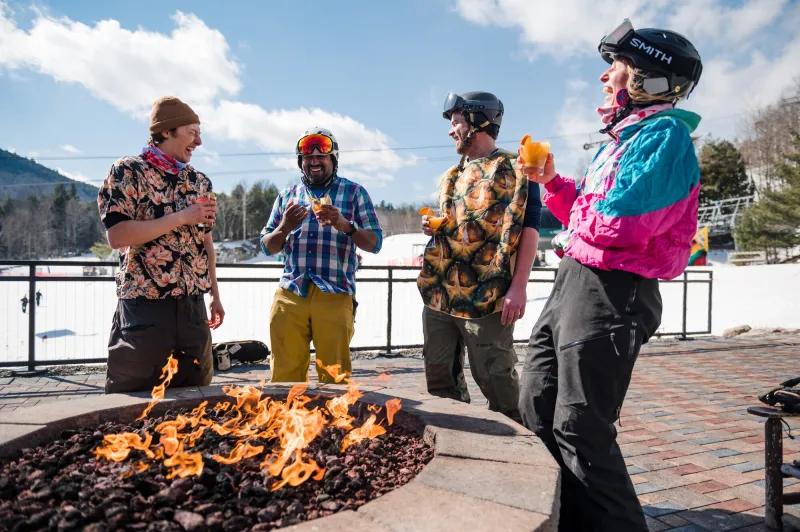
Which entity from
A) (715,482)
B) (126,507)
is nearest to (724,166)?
(715,482)

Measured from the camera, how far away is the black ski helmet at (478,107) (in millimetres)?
2832

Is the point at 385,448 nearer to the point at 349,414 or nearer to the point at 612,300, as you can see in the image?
the point at 349,414

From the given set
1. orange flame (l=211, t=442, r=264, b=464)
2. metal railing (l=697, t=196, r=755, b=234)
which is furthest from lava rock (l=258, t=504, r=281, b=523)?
metal railing (l=697, t=196, r=755, b=234)

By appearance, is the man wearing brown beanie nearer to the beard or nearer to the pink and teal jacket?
the beard

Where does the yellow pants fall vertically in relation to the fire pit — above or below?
above

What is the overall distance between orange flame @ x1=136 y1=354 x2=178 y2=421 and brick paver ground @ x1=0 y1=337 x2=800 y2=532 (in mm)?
2195

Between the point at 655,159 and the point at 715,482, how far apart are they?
226 centimetres

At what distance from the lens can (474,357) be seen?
268 cm

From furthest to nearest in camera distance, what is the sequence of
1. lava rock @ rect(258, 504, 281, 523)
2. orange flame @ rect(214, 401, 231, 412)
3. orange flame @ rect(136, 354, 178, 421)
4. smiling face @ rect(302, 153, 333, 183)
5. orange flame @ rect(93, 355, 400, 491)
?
smiling face @ rect(302, 153, 333, 183) → orange flame @ rect(214, 401, 231, 412) → orange flame @ rect(136, 354, 178, 421) → orange flame @ rect(93, 355, 400, 491) → lava rock @ rect(258, 504, 281, 523)

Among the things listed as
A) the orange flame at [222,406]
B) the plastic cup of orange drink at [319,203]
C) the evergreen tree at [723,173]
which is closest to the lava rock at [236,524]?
the orange flame at [222,406]

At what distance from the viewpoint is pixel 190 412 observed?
2.35 meters

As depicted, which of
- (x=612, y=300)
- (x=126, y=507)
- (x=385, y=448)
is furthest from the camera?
(x=385, y=448)

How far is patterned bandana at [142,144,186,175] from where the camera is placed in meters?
2.64

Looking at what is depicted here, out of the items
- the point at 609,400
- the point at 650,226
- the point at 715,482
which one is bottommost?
the point at 715,482
